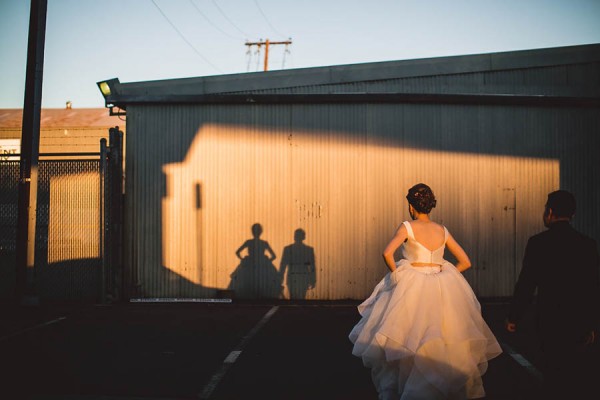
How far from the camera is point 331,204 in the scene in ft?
36.2

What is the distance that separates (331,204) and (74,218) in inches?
192

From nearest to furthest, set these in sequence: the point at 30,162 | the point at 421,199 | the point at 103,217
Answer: the point at 421,199 → the point at 30,162 → the point at 103,217

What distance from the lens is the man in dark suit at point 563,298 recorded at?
391 cm

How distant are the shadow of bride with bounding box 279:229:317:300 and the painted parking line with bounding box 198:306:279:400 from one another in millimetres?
1569

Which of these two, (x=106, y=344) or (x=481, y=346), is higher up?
(x=481, y=346)

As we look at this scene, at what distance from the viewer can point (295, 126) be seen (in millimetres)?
11141

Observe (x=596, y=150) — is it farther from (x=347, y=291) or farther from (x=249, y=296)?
(x=249, y=296)

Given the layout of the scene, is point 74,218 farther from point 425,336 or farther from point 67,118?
point 67,118

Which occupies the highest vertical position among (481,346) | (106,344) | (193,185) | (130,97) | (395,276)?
(130,97)

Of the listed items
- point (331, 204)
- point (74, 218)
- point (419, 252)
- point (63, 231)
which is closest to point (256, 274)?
point (331, 204)

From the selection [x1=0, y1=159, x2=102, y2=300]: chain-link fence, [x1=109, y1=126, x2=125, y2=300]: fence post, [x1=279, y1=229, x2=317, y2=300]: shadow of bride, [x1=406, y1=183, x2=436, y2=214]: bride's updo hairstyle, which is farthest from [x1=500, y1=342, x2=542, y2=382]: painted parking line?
[x1=0, y1=159, x2=102, y2=300]: chain-link fence

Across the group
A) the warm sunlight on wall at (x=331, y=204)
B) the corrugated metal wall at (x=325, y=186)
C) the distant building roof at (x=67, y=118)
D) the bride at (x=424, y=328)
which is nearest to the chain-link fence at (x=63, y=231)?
the corrugated metal wall at (x=325, y=186)

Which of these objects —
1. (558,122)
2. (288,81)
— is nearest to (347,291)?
(288,81)

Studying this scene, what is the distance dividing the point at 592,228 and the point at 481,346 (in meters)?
7.54
